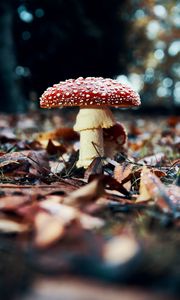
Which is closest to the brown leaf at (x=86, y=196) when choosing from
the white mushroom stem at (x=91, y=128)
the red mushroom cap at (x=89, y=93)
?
the red mushroom cap at (x=89, y=93)

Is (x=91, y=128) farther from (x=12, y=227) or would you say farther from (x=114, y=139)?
(x=12, y=227)

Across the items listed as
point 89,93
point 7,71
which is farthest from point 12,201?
point 7,71

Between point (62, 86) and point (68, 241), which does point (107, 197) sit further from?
point (62, 86)

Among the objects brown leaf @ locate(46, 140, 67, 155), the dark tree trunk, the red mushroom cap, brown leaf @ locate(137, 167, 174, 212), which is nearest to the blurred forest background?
the dark tree trunk

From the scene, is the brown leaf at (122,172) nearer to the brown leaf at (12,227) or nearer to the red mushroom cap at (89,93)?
the red mushroom cap at (89,93)

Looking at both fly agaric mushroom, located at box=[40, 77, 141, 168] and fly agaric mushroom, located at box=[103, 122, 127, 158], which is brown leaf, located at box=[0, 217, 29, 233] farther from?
fly agaric mushroom, located at box=[103, 122, 127, 158]

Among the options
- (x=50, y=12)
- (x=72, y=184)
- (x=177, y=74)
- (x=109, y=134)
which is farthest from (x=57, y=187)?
(x=177, y=74)

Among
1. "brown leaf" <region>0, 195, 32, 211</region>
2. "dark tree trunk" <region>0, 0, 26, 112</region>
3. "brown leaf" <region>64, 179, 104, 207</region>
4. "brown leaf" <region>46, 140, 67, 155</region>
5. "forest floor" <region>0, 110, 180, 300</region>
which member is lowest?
"forest floor" <region>0, 110, 180, 300</region>
